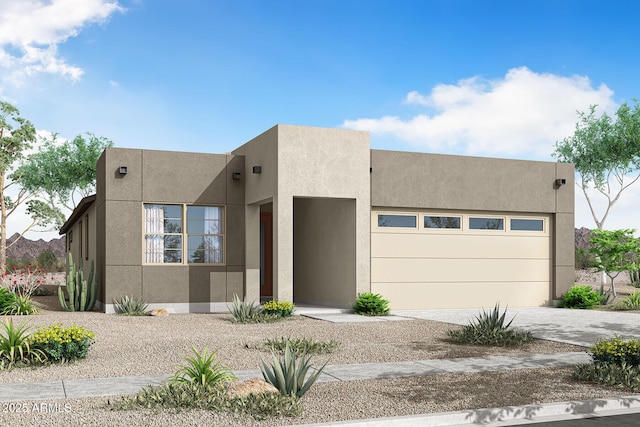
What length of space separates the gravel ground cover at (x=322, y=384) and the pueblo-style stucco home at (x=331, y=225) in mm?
3205

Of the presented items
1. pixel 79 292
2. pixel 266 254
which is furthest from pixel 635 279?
pixel 79 292

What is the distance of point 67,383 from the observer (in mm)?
8383

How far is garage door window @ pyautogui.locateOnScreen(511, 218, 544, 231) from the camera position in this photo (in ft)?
70.0

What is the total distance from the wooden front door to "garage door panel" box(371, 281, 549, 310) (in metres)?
4.20

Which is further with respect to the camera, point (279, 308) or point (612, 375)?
point (279, 308)

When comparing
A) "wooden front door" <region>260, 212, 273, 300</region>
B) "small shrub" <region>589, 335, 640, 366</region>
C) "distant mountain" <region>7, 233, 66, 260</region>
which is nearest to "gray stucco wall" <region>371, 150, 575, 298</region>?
Result: "wooden front door" <region>260, 212, 273, 300</region>

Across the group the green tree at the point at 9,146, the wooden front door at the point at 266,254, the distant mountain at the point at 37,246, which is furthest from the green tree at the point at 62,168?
the distant mountain at the point at 37,246

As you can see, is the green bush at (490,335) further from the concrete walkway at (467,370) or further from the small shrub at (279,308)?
the small shrub at (279,308)

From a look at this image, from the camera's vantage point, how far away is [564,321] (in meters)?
16.5

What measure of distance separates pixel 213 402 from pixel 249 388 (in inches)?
18.6

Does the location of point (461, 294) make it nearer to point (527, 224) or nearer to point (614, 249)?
point (527, 224)

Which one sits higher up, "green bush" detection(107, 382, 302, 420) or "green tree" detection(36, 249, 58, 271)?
"green bush" detection(107, 382, 302, 420)

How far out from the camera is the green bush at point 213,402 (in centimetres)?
692

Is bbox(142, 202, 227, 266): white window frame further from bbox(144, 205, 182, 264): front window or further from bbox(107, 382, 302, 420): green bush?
bbox(107, 382, 302, 420): green bush
